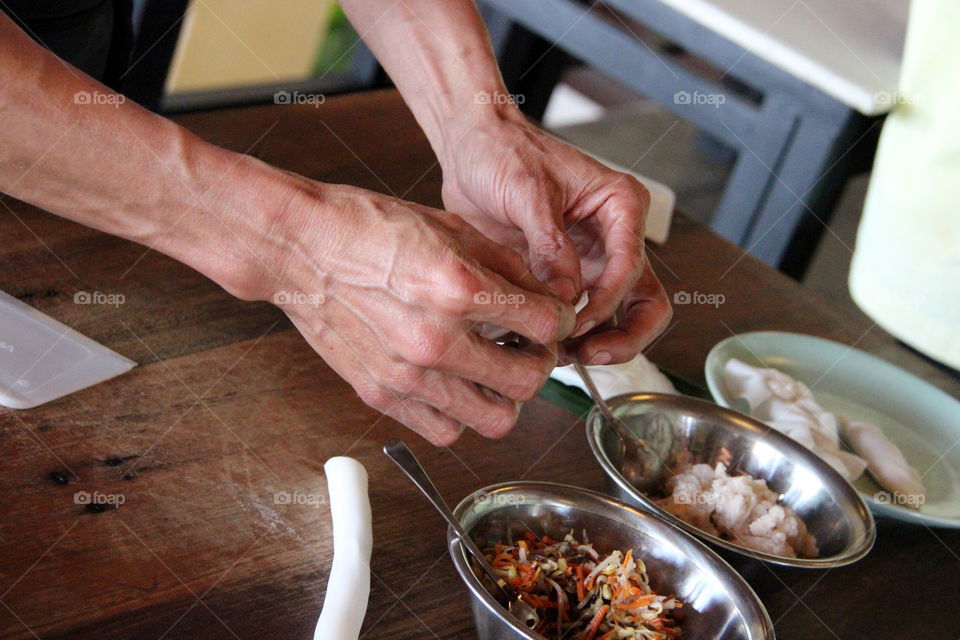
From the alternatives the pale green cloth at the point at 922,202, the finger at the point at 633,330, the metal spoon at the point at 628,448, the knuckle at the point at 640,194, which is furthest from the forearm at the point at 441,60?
the pale green cloth at the point at 922,202

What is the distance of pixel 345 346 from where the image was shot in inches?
39.9

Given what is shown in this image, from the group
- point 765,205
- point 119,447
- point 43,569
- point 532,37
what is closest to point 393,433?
point 119,447

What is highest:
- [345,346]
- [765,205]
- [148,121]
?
[148,121]

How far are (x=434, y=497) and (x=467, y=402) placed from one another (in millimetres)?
107

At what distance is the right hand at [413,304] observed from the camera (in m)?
0.92

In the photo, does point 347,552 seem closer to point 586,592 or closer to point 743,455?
point 586,592

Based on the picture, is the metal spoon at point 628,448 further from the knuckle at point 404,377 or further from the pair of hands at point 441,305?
the knuckle at point 404,377

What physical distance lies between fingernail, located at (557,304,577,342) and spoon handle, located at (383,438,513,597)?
Answer: 0.65 feet

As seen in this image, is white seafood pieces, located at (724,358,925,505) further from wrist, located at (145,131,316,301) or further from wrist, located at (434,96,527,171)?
wrist, located at (145,131,316,301)

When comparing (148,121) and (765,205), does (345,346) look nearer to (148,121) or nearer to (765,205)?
(148,121)

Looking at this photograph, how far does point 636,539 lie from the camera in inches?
39.0

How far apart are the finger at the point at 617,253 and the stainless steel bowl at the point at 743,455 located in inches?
5.3

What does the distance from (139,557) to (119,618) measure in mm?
74

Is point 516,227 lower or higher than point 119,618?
higher
